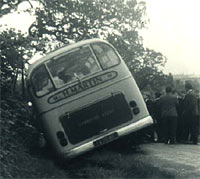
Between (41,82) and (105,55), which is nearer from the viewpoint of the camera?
(41,82)

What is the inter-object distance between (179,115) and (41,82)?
208 inches

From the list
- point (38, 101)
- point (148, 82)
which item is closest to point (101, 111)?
point (38, 101)

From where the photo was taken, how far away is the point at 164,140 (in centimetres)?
1441

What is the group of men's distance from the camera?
13.2m

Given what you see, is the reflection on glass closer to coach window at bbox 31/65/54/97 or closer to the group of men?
coach window at bbox 31/65/54/97

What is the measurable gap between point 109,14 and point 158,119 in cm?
866

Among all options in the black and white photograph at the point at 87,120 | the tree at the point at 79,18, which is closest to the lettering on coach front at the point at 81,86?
the black and white photograph at the point at 87,120

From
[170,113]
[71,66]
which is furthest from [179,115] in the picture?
[71,66]

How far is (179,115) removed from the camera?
46.2 ft

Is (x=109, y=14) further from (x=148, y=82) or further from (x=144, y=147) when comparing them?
(x=148, y=82)

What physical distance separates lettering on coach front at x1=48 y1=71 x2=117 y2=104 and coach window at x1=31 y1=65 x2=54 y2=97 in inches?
10.1

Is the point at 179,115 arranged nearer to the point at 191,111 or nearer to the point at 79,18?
the point at 191,111

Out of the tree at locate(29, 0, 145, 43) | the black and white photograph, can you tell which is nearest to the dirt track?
the black and white photograph

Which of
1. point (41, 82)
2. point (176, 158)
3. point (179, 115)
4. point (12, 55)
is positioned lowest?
point (176, 158)
